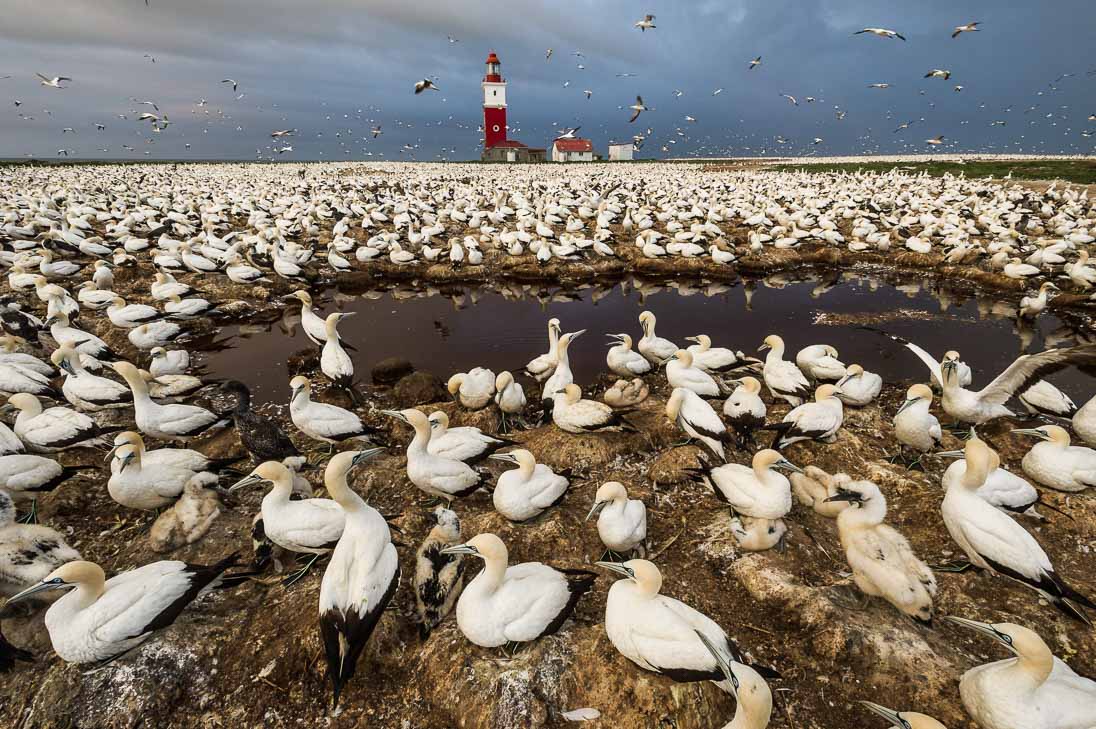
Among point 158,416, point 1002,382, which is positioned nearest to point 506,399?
point 158,416

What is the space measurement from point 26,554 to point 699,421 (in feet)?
25.9

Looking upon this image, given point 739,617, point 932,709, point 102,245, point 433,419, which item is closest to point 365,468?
point 433,419

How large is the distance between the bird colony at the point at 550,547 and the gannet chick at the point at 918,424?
0.15 feet

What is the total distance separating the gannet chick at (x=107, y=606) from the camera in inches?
159

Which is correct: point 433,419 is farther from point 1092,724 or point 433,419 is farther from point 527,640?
point 1092,724

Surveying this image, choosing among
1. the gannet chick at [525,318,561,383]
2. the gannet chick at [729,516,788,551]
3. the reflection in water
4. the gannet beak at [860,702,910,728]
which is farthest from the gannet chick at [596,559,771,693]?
the reflection in water

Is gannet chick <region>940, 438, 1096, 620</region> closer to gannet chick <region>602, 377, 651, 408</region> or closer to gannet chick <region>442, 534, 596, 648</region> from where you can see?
gannet chick <region>442, 534, 596, 648</region>

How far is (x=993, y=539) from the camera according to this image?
4930mm

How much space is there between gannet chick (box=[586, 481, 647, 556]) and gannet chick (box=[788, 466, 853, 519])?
211cm

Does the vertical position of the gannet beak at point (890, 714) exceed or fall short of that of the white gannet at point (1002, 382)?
it falls short

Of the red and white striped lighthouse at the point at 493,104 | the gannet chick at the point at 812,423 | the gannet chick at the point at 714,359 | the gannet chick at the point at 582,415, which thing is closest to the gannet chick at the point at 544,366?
the gannet chick at the point at 582,415

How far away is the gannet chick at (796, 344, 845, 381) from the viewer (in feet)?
30.8

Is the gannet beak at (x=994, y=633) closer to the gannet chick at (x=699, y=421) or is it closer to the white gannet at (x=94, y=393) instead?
the gannet chick at (x=699, y=421)

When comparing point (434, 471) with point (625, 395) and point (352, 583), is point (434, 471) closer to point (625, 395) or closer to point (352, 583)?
point (352, 583)
